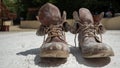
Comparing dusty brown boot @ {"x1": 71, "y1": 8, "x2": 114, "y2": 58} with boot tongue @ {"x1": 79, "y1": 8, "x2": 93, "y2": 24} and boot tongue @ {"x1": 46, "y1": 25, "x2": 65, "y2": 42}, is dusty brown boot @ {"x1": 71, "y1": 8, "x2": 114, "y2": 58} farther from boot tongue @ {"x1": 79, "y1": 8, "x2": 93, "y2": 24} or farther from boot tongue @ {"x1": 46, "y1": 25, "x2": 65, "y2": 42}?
boot tongue @ {"x1": 46, "y1": 25, "x2": 65, "y2": 42}

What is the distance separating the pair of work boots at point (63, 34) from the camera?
9.89 ft

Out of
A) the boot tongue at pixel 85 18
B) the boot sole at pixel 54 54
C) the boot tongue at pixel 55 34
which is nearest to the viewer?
the boot sole at pixel 54 54

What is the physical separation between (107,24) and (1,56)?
361 inches

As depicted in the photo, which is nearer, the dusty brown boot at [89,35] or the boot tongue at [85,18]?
the dusty brown boot at [89,35]

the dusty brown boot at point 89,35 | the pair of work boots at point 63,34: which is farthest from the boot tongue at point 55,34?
the dusty brown boot at point 89,35

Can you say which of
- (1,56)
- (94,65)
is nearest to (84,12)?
(94,65)

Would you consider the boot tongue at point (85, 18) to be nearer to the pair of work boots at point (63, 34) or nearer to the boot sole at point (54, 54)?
the pair of work boots at point (63, 34)

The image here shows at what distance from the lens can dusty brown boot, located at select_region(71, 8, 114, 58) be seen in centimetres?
302

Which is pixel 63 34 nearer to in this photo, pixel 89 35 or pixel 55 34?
pixel 55 34

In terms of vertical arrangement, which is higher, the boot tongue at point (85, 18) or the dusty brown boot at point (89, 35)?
the boot tongue at point (85, 18)

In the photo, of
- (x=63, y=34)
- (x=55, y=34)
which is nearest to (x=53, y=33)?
(x=55, y=34)

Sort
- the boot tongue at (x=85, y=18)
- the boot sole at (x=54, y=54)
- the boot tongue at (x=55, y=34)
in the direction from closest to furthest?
the boot sole at (x=54, y=54), the boot tongue at (x=55, y=34), the boot tongue at (x=85, y=18)

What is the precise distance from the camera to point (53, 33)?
3359 mm

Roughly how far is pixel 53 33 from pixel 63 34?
159mm
